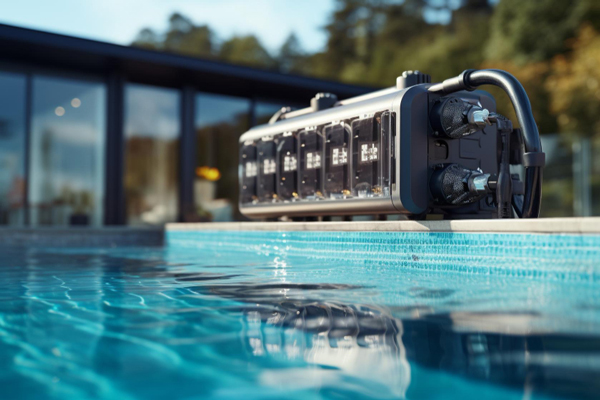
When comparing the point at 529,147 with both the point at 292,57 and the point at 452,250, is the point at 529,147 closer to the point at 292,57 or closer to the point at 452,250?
the point at 452,250

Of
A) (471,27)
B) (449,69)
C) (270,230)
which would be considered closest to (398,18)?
(471,27)

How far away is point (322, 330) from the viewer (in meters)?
2.09

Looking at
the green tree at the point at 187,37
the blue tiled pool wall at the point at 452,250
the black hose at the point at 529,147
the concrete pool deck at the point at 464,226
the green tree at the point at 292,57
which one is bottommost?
the blue tiled pool wall at the point at 452,250

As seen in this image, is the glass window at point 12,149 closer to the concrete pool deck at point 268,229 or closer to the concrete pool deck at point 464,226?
the concrete pool deck at point 268,229

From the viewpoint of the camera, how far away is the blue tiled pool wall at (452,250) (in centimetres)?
324

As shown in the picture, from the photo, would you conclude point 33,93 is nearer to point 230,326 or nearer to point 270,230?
point 270,230

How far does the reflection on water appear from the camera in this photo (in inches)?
57.8

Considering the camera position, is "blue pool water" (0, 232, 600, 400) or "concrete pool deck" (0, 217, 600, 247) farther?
"concrete pool deck" (0, 217, 600, 247)

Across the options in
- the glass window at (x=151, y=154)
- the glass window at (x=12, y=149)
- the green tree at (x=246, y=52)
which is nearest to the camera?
the glass window at (x=12, y=149)

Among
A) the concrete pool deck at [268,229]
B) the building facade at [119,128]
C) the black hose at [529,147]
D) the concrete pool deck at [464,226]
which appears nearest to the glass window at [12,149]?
the building facade at [119,128]

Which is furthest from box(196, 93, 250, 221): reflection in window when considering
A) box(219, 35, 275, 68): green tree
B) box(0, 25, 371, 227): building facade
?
box(219, 35, 275, 68): green tree

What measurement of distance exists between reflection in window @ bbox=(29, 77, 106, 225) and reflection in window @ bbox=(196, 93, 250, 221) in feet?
6.70

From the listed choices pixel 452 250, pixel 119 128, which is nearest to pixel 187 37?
pixel 119 128

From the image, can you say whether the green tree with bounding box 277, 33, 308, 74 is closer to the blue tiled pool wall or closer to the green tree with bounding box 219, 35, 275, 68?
the green tree with bounding box 219, 35, 275, 68
